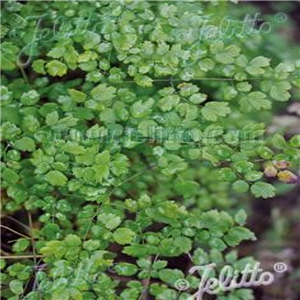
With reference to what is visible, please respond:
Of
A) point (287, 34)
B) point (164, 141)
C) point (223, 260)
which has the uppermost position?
point (164, 141)

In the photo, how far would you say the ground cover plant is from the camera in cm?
118

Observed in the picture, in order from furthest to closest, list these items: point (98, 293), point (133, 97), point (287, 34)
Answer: point (287, 34) → point (133, 97) → point (98, 293)

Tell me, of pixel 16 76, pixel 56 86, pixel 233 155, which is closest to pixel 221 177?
pixel 233 155

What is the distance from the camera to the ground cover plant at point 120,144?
1176 millimetres

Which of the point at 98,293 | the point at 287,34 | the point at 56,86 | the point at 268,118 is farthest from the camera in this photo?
the point at 287,34

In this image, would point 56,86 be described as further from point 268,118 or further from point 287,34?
point 287,34

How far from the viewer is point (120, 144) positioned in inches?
49.4

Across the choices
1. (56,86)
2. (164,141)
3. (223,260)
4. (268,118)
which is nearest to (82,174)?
(164,141)

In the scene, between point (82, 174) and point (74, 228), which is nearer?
point (82, 174)

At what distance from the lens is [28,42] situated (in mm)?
1354

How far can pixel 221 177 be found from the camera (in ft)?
3.98

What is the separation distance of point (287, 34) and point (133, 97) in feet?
3.09

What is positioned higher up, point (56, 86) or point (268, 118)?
point (56, 86)

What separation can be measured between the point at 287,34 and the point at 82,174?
3.64ft
